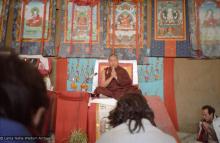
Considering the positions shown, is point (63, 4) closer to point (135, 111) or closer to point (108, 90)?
point (108, 90)

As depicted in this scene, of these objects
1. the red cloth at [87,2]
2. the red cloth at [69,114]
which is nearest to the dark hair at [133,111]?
the red cloth at [69,114]

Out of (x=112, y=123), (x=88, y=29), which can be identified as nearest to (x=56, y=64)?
(x=88, y=29)

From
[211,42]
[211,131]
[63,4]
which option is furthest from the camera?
[63,4]

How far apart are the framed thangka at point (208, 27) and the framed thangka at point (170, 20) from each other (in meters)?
0.28

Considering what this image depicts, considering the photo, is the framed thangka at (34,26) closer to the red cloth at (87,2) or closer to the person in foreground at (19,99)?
the red cloth at (87,2)

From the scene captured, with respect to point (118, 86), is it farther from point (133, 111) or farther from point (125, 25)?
point (133, 111)

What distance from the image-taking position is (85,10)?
5.64 meters

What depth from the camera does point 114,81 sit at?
16.0ft

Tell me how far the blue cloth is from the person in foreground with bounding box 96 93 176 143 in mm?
753

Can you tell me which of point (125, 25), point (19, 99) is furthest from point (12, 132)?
point (125, 25)

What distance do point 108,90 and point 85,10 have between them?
6.04 feet

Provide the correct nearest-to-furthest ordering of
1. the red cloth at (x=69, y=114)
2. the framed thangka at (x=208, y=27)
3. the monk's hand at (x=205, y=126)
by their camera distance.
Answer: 1. the red cloth at (x=69, y=114)
2. the monk's hand at (x=205, y=126)
3. the framed thangka at (x=208, y=27)

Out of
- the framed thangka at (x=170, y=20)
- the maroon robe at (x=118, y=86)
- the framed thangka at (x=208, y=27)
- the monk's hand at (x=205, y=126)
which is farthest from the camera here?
the framed thangka at (x=170, y=20)

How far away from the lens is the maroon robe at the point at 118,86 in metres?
4.64
